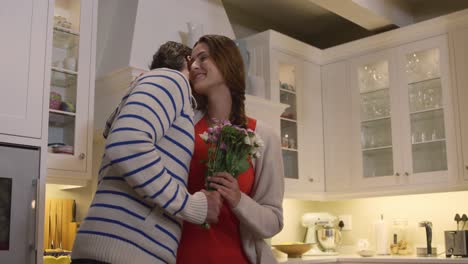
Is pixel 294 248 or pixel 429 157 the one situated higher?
pixel 429 157

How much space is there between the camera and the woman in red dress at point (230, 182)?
1.63m

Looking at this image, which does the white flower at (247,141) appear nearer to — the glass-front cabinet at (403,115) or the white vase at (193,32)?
the white vase at (193,32)

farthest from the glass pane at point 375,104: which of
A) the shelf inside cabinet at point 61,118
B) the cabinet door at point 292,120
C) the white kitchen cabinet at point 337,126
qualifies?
the shelf inside cabinet at point 61,118

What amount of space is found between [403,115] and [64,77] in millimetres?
2401

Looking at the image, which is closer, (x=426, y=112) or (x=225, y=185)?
(x=225, y=185)

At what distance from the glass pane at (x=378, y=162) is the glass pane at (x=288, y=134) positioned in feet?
1.78

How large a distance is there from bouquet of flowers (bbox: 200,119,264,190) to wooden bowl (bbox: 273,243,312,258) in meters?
2.47

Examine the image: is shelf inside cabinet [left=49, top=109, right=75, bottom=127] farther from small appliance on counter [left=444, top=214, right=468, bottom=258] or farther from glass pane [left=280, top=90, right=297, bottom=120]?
small appliance on counter [left=444, top=214, right=468, bottom=258]

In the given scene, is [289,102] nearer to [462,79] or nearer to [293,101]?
[293,101]

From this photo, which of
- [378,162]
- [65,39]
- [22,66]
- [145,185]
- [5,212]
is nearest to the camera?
[145,185]

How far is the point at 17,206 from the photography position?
224 cm

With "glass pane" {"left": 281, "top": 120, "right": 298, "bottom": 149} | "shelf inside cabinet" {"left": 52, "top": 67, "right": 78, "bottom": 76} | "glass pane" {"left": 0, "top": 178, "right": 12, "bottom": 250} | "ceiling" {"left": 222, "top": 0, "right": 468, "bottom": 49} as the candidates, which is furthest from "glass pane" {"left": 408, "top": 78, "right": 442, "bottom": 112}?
"glass pane" {"left": 0, "top": 178, "right": 12, "bottom": 250}

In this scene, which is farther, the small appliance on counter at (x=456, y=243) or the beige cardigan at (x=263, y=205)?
the small appliance on counter at (x=456, y=243)

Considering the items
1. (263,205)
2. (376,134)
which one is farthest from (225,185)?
(376,134)
